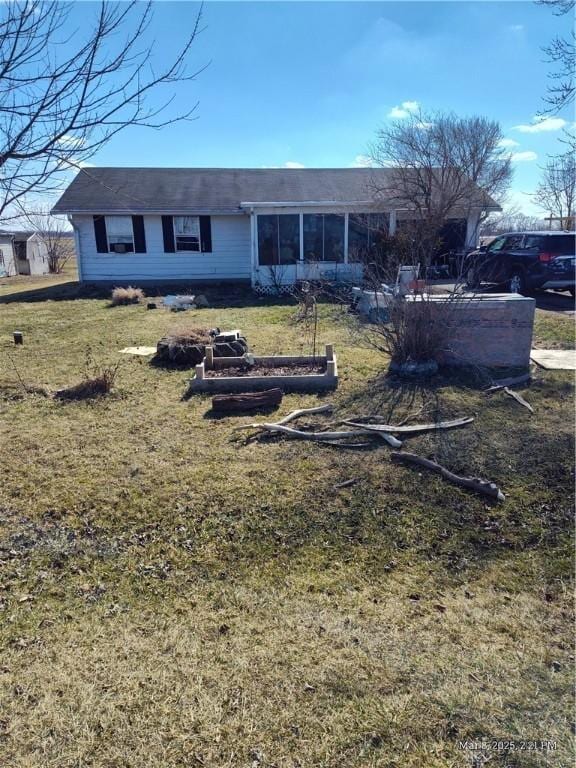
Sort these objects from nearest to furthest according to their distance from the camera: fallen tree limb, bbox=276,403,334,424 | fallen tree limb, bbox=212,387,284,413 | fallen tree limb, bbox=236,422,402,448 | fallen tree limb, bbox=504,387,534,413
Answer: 1. fallen tree limb, bbox=236,422,402,448
2. fallen tree limb, bbox=276,403,334,424
3. fallen tree limb, bbox=504,387,534,413
4. fallen tree limb, bbox=212,387,284,413

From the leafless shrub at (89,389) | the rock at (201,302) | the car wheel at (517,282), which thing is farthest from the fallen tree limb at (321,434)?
the car wheel at (517,282)

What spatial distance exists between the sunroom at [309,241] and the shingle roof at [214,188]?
1.90 ft

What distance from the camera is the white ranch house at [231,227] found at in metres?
16.1

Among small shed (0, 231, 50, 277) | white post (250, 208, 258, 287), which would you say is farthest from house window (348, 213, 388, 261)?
small shed (0, 231, 50, 277)

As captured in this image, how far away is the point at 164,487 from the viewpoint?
4109mm

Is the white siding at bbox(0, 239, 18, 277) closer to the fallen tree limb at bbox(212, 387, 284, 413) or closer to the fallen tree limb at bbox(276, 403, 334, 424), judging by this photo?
the fallen tree limb at bbox(212, 387, 284, 413)

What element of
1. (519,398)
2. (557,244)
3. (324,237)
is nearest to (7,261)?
(324,237)

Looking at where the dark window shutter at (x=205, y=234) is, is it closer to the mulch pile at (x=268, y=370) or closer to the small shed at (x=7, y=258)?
the mulch pile at (x=268, y=370)

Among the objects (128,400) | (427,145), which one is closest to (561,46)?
(128,400)

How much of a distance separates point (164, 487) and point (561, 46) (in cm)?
776

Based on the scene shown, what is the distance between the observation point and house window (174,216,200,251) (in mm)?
17250

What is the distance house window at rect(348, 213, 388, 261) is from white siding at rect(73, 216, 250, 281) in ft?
12.1

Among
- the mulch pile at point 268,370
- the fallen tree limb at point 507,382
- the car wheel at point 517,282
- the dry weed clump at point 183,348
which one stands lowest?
the fallen tree limb at point 507,382

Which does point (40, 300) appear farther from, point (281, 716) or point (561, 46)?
point (281, 716)
